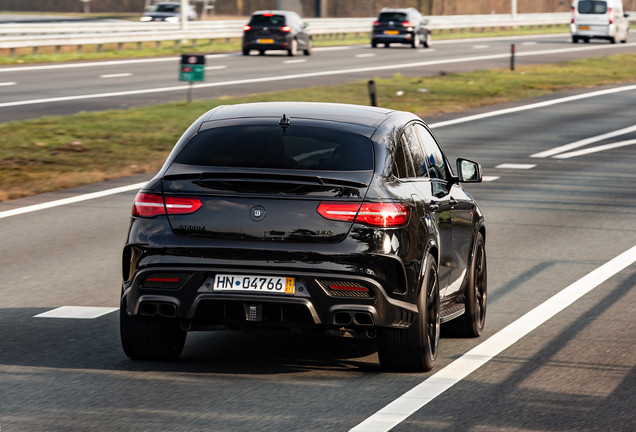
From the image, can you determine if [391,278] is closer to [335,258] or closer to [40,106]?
[335,258]

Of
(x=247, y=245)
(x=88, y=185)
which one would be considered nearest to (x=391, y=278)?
(x=247, y=245)

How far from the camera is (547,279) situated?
10062mm

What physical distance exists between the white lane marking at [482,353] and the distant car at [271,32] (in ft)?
115

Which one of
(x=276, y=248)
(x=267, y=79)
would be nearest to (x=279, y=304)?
(x=276, y=248)

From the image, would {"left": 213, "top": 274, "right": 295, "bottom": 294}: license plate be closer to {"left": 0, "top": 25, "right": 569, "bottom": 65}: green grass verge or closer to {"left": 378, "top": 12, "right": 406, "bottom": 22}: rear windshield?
{"left": 0, "top": 25, "right": 569, "bottom": 65}: green grass verge

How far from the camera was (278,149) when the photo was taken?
6656 mm

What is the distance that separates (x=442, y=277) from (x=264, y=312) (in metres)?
1.42

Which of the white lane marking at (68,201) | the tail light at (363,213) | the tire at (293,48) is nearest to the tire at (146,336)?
the tail light at (363,213)

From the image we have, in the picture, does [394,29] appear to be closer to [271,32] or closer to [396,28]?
[396,28]

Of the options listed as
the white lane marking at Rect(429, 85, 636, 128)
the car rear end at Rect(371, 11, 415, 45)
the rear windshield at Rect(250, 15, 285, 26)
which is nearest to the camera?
the white lane marking at Rect(429, 85, 636, 128)

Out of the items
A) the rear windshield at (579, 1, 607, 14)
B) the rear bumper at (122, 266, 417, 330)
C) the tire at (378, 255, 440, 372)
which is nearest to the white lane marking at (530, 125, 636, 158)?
the tire at (378, 255, 440, 372)

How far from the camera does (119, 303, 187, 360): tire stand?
22.2 feet

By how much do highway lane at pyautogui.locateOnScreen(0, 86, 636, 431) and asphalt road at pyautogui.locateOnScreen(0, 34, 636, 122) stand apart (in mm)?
14026

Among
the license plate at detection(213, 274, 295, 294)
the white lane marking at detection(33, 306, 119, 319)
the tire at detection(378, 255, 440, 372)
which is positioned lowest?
the white lane marking at detection(33, 306, 119, 319)
